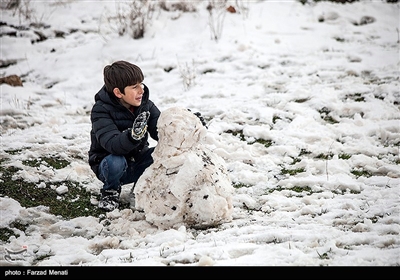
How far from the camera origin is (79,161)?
16.1ft

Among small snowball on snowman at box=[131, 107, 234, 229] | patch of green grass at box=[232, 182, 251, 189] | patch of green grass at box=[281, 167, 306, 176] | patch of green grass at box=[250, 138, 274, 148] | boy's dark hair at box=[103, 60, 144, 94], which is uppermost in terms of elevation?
boy's dark hair at box=[103, 60, 144, 94]

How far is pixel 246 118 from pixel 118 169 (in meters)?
2.43

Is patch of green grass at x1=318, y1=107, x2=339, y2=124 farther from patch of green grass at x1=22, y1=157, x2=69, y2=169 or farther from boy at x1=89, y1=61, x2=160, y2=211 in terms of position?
patch of green grass at x1=22, y1=157, x2=69, y2=169

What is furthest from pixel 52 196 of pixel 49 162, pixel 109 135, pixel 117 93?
pixel 117 93

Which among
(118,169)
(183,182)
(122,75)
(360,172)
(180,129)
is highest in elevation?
(122,75)

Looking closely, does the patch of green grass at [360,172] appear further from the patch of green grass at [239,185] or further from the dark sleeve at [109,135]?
the dark sleeve at [109,135]

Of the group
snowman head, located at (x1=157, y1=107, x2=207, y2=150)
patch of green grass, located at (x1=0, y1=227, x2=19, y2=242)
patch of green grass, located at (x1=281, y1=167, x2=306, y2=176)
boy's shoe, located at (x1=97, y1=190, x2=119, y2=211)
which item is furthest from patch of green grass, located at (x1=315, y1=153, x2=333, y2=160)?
patch of green grass, located at (x1=0, y1=227, x2=19, y2=242)

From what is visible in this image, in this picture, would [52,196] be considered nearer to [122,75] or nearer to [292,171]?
[122,75]

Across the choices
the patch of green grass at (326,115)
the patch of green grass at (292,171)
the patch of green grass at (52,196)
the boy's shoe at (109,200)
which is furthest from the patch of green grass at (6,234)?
the patch of green grass at (326,115)

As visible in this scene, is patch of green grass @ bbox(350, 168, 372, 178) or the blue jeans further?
patch of green grass @ bbox(350, 168, 372, 178)

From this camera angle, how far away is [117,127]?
4.01 m

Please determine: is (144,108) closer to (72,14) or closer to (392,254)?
(392,254)

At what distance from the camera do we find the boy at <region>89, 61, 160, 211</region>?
12.5 ft

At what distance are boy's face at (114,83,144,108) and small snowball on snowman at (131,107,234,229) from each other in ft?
1.16
